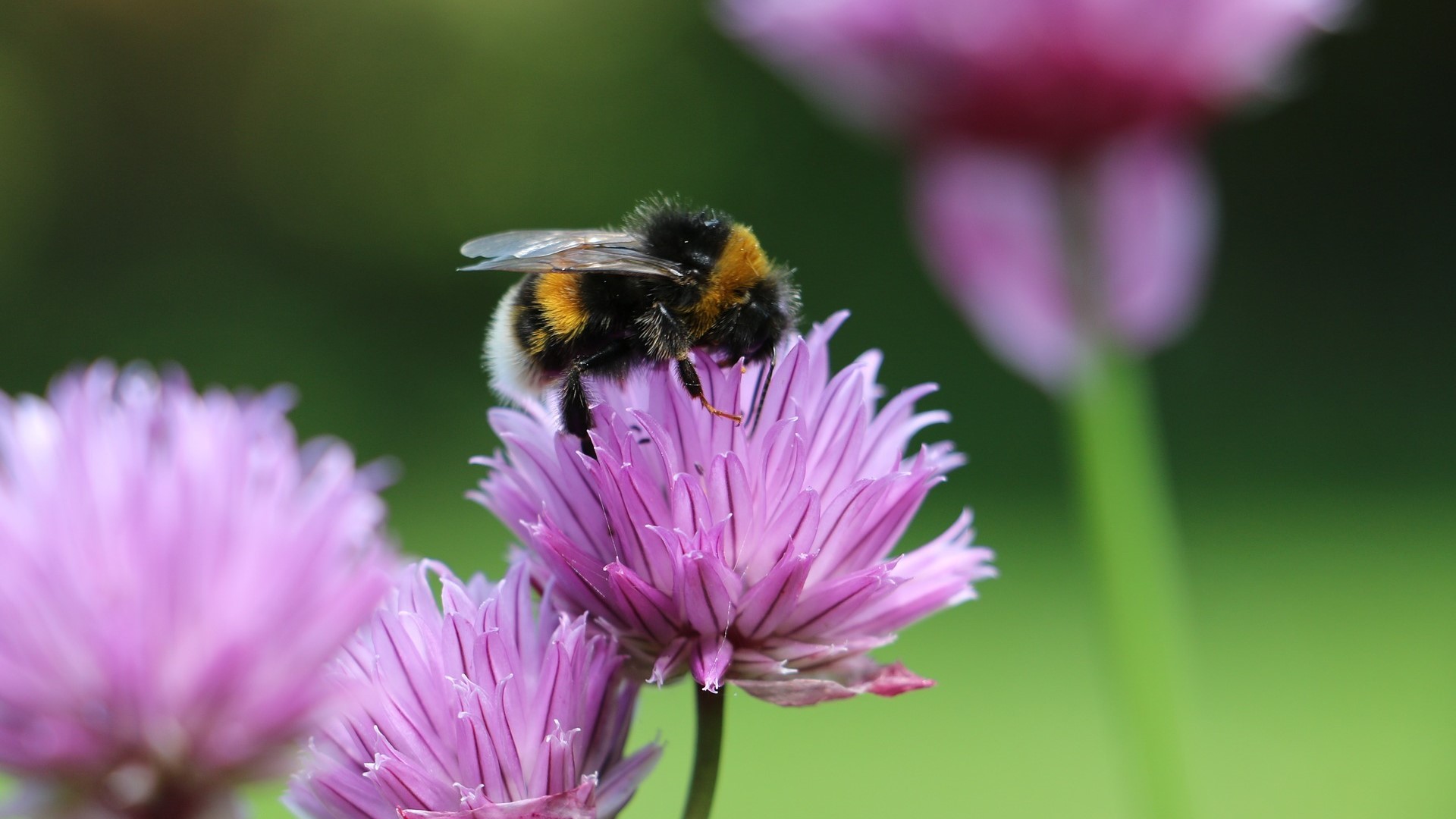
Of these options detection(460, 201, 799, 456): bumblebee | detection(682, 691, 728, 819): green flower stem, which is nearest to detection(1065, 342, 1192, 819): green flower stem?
detection(460, 201, 799, 456): bumblebee

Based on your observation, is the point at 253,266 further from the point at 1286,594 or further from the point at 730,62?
the point at 1286,594

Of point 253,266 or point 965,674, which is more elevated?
point 253,266

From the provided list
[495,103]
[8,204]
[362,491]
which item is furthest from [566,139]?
[362,491]

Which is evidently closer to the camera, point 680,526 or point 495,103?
point 680,526

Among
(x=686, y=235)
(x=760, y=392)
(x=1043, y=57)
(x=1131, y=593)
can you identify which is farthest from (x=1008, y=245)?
(x=760, y=392)

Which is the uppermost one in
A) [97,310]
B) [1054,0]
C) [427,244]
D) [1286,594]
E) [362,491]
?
[427,244]

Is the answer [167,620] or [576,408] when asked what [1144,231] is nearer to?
[576,408]
